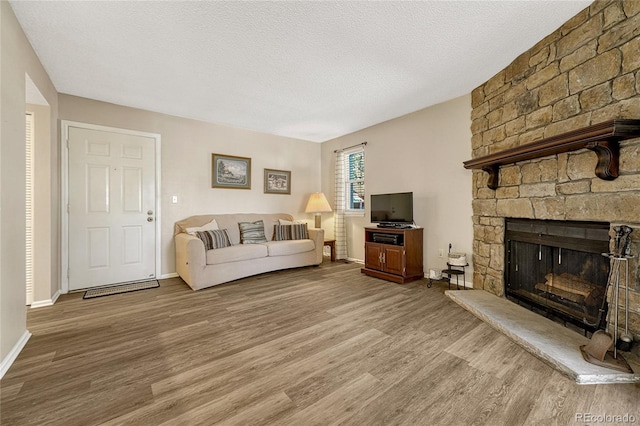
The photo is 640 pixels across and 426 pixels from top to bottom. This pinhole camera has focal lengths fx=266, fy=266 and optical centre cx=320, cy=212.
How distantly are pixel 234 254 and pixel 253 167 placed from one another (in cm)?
181

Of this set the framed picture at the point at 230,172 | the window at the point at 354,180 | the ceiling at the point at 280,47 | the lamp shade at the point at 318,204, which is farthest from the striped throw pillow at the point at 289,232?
the ceiling at the point at 280,47

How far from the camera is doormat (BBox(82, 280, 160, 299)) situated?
318cm

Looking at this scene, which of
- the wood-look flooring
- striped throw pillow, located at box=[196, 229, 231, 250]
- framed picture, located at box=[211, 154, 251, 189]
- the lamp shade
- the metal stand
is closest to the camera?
the wood-look flooring

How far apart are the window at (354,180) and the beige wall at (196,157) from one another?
3.27 ft

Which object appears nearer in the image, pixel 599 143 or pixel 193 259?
pixel 599 143

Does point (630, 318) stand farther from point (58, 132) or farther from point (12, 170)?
point (58, 132)

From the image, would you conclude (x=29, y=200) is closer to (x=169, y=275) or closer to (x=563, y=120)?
(x=169, y=275)

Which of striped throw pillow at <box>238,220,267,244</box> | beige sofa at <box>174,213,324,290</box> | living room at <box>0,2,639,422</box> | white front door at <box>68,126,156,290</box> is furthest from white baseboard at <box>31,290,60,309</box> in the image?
striped throw pillow at <box>238,220,267,244</box>

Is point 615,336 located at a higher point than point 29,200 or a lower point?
lower

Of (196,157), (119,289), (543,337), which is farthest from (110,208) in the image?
(543,337)

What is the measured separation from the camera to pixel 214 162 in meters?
4.38

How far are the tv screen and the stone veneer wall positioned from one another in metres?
0.85

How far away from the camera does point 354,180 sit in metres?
5.14

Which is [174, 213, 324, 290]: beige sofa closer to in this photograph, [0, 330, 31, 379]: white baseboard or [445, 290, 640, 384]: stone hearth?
[0, 330, 31, 379]: white baseboard
